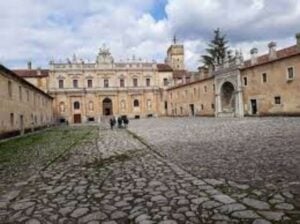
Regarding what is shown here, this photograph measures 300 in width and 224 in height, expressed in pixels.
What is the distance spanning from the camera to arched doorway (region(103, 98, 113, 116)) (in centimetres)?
7475

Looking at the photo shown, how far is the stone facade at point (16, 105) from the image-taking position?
23578 millimetres

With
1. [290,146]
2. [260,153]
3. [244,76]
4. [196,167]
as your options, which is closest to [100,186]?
[196,167]

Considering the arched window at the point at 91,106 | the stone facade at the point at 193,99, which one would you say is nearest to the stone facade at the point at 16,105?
the stone facade at the point at 193,99

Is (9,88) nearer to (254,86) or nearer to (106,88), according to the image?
(254,86)

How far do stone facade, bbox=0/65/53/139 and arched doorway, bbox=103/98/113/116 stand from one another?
119 feet

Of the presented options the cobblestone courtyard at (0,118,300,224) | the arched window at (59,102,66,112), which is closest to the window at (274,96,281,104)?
the cobblestone courtyard at (0,118,300,224)

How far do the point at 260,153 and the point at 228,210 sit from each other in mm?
5541

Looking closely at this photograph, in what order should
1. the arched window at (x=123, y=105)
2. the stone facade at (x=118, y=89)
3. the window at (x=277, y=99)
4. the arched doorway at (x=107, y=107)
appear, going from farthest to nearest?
1. the arched doorway at (x=107, y=107)
2. the arched window at (x=123, y=105)
3. the stone facade at (x=118, y=89)
4. the window at (x=277, y=99)

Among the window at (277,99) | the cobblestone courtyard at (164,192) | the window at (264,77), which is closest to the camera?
the cobblestone courtyard at (164,192)

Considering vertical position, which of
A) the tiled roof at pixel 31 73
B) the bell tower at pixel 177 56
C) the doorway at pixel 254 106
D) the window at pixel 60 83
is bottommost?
the doorway at pixel 254 106

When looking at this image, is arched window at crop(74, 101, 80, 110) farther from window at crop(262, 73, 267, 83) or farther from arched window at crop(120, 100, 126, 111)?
window at crop(262, 73, 267, 83)

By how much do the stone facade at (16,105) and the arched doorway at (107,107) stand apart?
36.1 meters

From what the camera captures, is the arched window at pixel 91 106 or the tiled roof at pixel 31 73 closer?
the arched window at pixel 91 106

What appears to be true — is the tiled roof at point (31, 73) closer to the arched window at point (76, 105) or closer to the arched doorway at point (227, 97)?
the arched window at point (76, 105)
